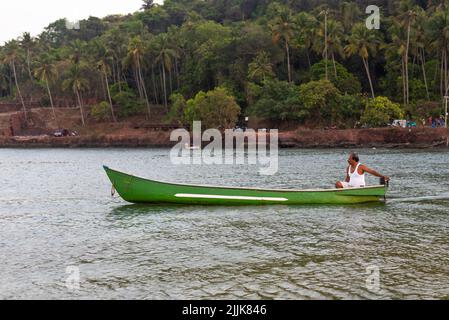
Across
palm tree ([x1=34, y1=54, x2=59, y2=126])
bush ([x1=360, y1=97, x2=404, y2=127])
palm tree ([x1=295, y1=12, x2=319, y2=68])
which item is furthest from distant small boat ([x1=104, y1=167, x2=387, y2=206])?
palm tree ([x1=34, y1=54, x2=59, y2=126])

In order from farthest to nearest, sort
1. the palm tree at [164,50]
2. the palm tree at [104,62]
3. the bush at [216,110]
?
the palm tree at [104,62] → the palm tree at [164,50] → the bush at [216,110]

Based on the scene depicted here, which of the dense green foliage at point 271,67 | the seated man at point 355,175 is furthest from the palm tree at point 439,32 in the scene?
the seated man at point 355,175

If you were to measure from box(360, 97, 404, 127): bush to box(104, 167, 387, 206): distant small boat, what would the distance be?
162 feet

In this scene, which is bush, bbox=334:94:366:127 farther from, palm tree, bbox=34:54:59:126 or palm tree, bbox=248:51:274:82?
palm tree, bbox=34:54:59:126

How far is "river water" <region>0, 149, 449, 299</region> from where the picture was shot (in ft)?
39.8

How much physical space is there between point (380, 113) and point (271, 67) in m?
21.2

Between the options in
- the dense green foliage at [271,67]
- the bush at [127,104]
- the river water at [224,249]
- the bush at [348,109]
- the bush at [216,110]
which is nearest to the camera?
the river water at [224,249]

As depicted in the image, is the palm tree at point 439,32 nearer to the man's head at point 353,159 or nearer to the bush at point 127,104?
the bush at point 127,104

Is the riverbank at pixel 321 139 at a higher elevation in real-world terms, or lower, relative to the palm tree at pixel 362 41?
lower

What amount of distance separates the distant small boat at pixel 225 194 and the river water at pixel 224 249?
1.28 feet

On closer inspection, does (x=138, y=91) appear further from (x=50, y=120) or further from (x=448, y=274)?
(x=448, y=274)

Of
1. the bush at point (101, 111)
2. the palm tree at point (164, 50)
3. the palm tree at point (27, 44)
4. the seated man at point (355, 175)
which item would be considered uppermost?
the palm tree at point (27, 44)

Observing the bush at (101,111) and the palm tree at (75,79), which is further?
the bush at (101,111)

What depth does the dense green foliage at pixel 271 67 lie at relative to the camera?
74.9 meters
